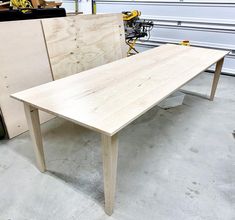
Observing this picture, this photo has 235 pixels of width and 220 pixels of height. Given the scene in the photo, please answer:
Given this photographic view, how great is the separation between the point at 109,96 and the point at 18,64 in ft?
3.25

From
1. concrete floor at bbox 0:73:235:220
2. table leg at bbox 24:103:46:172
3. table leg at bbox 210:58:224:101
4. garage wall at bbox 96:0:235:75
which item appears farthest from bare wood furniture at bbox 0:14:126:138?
garage wall at bbox 96:0:235:75

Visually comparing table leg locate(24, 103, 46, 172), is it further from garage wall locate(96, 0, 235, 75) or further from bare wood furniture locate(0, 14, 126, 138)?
garage wall locate(96, 0, 235, 75)

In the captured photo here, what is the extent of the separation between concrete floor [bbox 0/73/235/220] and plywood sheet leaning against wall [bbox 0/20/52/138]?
0.23 m

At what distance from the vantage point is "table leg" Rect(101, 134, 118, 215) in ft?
3.42

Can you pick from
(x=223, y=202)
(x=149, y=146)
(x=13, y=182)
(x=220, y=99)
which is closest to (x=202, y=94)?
(x=220, y=99)

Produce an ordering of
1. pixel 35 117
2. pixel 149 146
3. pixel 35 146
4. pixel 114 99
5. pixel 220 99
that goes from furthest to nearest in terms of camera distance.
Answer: pixel 220 99 → pixel 149 146 → pixel 35 146 → pixel 35 117 → pixel 114 99

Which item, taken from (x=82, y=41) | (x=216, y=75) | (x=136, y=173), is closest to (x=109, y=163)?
(x=136, y=173)

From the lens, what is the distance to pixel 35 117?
138 cm

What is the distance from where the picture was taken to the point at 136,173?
1.60 metres

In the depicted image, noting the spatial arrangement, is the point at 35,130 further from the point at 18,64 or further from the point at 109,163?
the point at 18,64

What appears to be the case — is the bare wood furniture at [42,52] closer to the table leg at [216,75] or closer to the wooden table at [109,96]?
the wooden table at [109,96]

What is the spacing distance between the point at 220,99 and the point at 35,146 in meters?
2.25

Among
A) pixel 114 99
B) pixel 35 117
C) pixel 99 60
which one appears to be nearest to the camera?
pixel 114 99

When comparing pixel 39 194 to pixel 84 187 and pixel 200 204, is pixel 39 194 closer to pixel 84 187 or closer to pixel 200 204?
pixel 84 187
